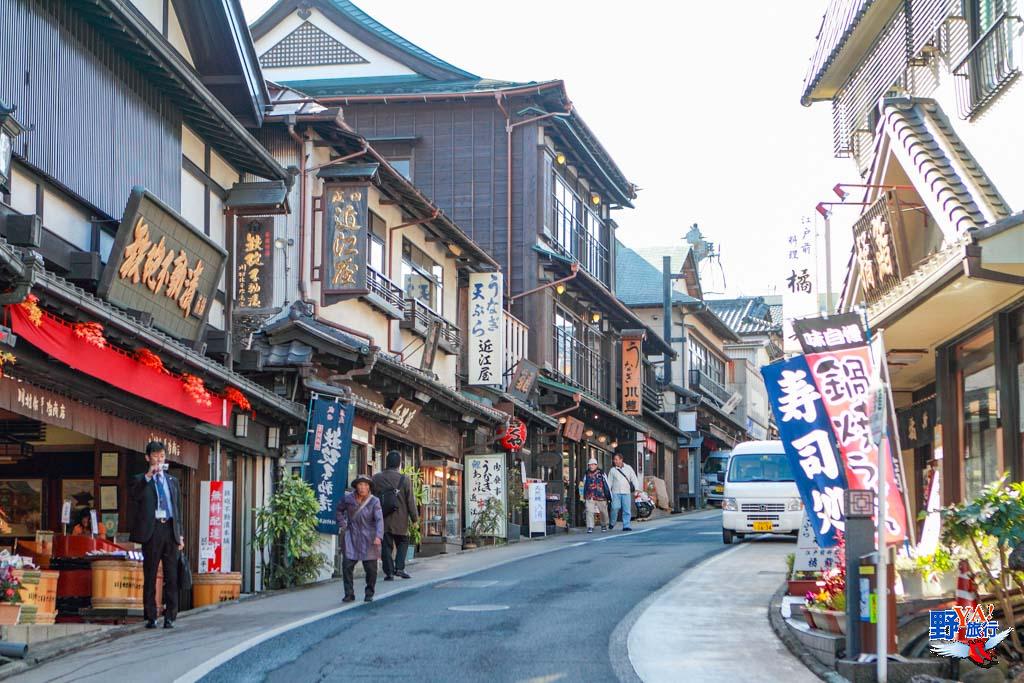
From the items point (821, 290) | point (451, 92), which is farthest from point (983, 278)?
point (451, 92)

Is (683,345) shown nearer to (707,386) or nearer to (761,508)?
(707,386)

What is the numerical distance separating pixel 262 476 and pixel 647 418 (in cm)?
3472

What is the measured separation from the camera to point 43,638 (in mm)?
13109

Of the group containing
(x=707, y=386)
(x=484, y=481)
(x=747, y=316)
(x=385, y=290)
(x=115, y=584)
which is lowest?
(x=115, y=584)

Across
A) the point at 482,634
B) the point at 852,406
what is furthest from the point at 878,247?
the point at 482,634

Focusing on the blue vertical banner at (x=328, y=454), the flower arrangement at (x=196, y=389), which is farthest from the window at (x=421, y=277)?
the flower arrangement at (x=196, y=389)

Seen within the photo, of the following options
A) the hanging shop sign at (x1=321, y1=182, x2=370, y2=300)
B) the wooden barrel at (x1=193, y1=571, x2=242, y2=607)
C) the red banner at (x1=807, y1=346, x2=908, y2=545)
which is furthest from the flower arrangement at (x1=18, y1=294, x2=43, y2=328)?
the hanging shop sign at (x1=321, y1=182, x2=370, y2=300)

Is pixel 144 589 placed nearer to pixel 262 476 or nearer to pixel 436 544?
pixel 262 476

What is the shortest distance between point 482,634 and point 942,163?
24.8ft

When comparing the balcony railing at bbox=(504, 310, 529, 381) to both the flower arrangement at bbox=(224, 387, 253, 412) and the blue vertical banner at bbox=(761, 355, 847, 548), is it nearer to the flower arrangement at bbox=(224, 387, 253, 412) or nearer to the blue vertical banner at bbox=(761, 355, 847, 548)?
the flower arrangement at bbox=(224, 387, 253, 412)

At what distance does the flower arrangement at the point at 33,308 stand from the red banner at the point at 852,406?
22.8 ft

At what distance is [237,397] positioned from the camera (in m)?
18.2

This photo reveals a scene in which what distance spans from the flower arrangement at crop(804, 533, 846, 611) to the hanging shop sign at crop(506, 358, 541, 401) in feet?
71.3

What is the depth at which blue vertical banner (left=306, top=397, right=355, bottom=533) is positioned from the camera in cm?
2072
